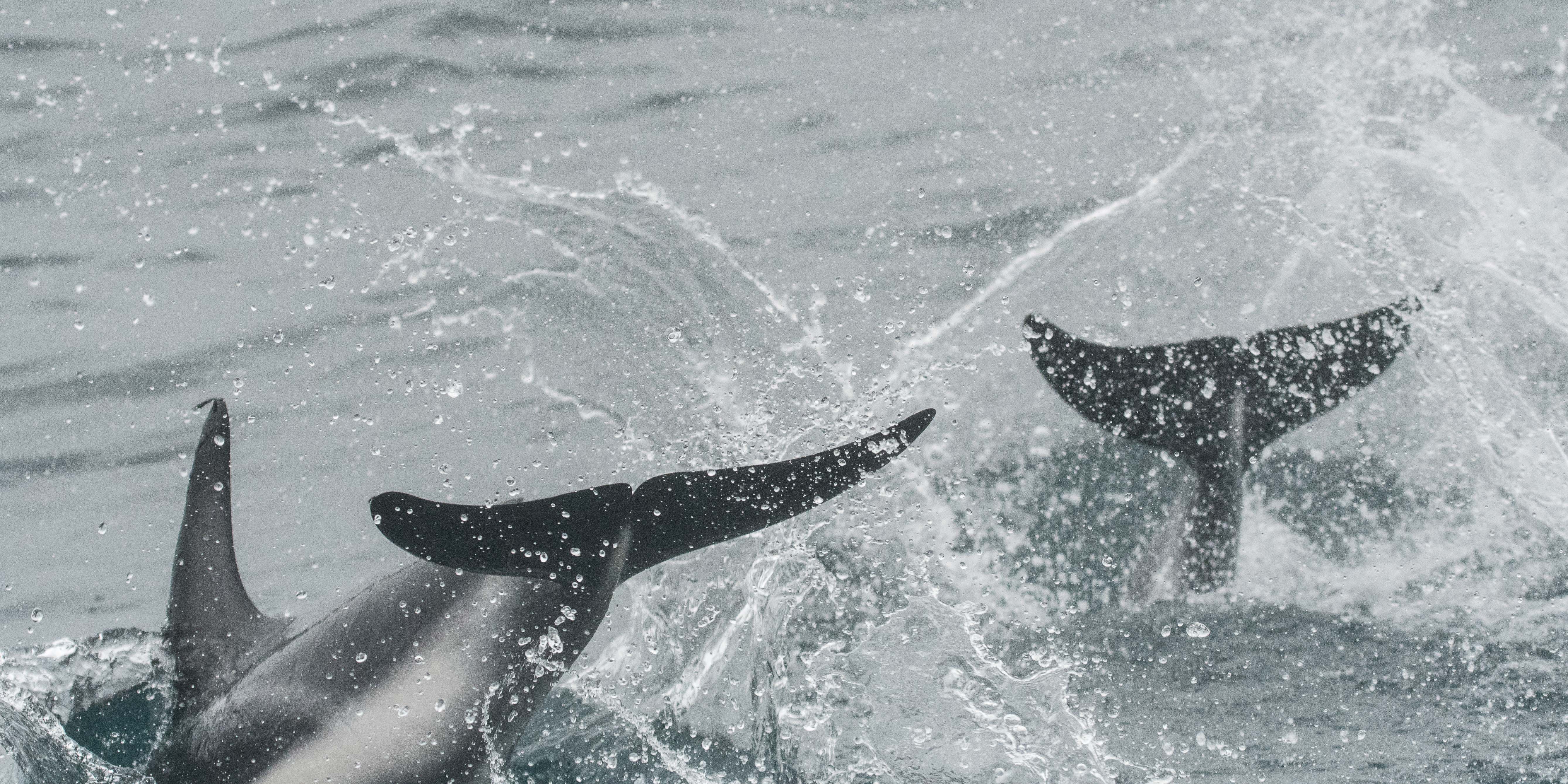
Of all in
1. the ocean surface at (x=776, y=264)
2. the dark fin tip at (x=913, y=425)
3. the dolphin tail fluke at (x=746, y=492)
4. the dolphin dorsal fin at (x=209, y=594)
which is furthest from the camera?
the ocean surface at (x=776, y=264)

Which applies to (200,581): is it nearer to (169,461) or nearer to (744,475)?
(744,475)

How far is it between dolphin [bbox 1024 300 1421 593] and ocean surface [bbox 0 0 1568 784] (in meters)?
1.17

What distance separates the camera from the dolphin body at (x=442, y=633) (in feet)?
14.7

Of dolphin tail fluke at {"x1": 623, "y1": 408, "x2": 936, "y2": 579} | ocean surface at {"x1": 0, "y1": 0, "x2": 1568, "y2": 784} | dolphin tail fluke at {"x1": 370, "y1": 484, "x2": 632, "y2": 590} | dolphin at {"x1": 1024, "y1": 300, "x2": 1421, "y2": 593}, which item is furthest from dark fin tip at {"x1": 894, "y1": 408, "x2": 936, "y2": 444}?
ocean surface at {"x1": 0, "y1": 0, "x2": 1568, "y2": 784}

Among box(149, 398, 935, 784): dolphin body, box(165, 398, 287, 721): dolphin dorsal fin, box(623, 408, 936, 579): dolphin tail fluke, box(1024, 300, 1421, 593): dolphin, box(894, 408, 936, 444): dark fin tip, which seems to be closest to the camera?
box(894, 408, 936, 444): dark fin tip

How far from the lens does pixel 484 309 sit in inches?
408

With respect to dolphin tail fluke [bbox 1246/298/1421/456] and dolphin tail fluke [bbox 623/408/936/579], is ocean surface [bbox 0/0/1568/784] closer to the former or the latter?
dolphin tail fluke [bbox 1246/298/1421/456]

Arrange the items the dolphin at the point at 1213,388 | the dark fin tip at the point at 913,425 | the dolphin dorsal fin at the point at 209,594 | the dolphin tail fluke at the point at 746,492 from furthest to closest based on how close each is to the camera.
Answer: the dolphin at the point at 1213,388
the dolphin dorsal fin at the point at 209,594
the dolphin tail fluke at the point at 746,492
the dark fin tip at the point at 913,425

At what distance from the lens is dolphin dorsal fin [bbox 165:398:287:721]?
5723mm

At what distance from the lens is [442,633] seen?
506 centimetres

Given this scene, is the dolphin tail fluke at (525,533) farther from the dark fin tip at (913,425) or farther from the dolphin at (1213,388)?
the dolphin at (1213,388)

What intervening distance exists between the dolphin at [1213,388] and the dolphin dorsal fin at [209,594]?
14.9ft

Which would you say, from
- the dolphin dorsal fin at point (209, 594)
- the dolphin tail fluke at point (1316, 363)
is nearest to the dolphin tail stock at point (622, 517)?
the dolphin dorsal fin at point (209, 594)

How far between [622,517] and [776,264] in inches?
231
